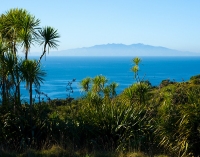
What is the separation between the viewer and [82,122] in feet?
31.3

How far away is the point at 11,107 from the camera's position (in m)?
9.89

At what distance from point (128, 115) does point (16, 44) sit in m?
4.33

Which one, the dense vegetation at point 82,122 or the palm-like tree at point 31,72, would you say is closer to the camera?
the dense vegetation at point 82,122

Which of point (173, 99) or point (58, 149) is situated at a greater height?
point (173, 99)

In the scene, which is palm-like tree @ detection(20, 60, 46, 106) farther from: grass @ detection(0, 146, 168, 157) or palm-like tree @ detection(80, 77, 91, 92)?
palm-like tree @ detection(80, 77, 91, 92)

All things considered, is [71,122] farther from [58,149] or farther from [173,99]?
[173,99]

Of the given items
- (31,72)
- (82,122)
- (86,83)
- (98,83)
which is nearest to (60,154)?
(82,122)

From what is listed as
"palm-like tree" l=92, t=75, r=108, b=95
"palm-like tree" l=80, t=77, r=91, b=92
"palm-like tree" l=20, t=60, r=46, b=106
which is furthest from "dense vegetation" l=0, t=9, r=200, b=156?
"palm-like tree" l=80, t=77, r=91, b=92

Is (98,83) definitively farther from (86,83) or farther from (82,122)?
(82,122)

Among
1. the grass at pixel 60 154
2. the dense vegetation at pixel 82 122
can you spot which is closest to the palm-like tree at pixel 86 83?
the dense vegetation at pixel 82 122

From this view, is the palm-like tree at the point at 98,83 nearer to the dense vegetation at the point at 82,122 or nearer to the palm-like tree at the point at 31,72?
the dense vegetation at the point at 82,122

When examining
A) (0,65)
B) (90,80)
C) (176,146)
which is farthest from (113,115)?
(90,80)

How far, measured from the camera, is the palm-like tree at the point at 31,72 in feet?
31.5

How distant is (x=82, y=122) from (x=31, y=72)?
1.95 m
